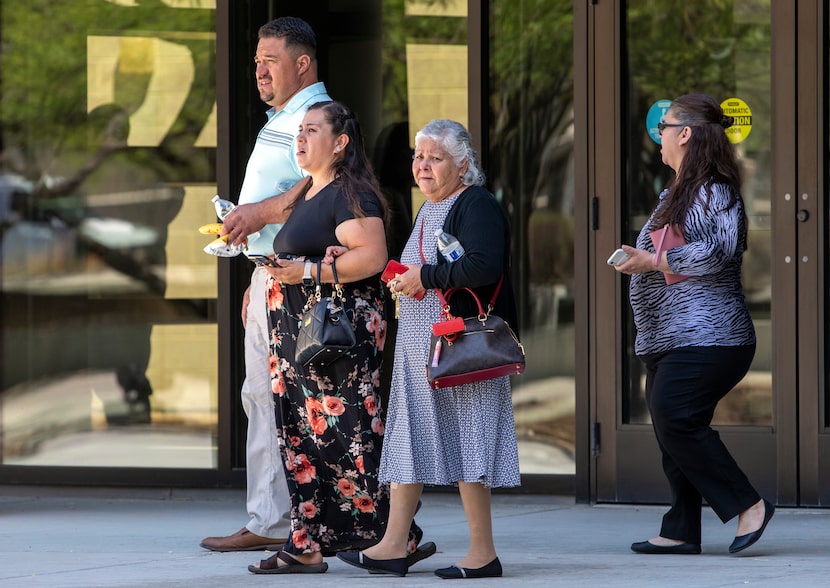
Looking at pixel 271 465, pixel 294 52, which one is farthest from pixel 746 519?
pixel 294 52

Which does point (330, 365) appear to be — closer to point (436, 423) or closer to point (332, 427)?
point (332, 427)

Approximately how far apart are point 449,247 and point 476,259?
0.10m

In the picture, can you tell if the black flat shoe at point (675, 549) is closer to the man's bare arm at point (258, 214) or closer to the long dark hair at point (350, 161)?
the long dark hair at point (350, 161)

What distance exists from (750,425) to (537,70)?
6.73 ft

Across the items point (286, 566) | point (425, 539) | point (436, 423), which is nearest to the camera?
point (436, 423)

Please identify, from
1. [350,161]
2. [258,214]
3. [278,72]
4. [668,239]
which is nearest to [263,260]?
[258,214]

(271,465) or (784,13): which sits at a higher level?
(784,13)

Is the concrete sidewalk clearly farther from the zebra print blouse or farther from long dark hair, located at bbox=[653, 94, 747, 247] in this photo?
long dark hair, located at bbox=[653, 94, 747, 247]

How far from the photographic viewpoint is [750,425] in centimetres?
693

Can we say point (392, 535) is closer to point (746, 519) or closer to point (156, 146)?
point (746, 519)

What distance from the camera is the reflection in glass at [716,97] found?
6949mm

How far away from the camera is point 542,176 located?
24.4 ft

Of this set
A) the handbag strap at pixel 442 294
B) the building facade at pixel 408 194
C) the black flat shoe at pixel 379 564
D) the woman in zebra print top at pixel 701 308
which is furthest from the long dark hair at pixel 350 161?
the building facade at pixel 408 194

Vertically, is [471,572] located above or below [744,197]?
below
